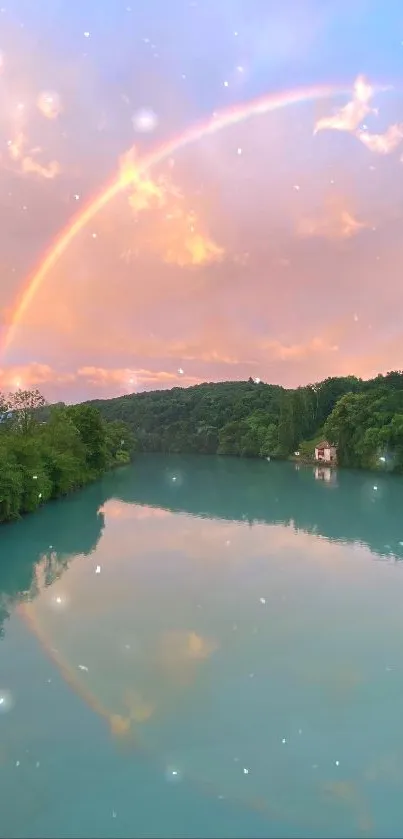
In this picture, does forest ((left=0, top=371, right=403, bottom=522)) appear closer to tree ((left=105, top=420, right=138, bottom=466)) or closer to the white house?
tree ((left=105, top=420, right=138, bottom=466))

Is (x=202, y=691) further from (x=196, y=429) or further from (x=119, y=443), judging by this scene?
(x=196, y=429)

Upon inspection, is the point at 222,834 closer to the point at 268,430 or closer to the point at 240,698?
the point at 240,698

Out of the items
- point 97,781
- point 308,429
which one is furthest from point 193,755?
point 308,429

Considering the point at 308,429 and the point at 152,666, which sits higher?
the point at 308,429

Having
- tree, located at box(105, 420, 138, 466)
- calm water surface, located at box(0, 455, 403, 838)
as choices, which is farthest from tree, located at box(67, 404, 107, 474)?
calm water surface, located at box(0, 455, 403, 838)

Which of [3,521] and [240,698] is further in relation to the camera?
[3,521]

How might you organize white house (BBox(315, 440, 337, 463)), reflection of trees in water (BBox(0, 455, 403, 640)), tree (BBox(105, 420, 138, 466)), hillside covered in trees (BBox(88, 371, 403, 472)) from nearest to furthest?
reflection of trees in water (BBox(0, 455, 403, 640)) → hillside covered in trees (BBox(88, 371, 403, 472)) → white house (BBox(315, 440, 337, 463)) → tree (BBox(105, 420, 138, 466))
